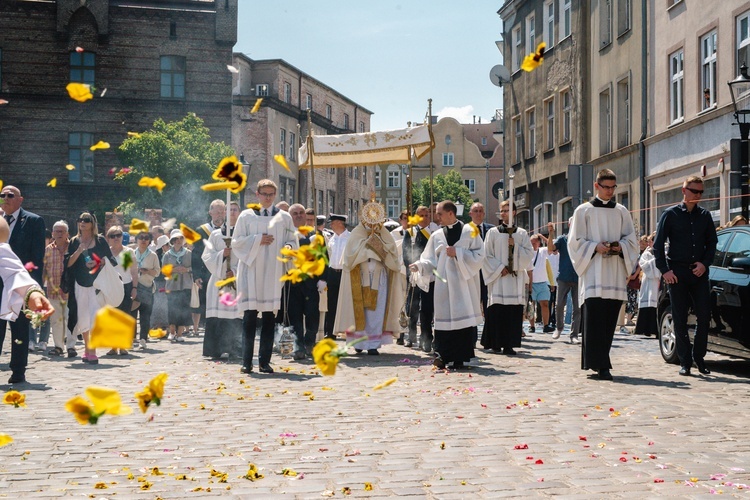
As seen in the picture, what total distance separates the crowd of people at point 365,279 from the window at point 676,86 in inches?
299

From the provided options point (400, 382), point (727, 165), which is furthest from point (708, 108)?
point (400, 382)

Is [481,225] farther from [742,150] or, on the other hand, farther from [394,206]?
[394,206]

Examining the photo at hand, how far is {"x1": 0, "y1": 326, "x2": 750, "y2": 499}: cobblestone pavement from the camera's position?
229 inches

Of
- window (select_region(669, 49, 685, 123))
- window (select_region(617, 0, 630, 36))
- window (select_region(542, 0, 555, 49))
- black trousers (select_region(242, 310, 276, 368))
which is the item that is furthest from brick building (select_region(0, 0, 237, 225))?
black trousers (select_region(242, 310, 276, 368))

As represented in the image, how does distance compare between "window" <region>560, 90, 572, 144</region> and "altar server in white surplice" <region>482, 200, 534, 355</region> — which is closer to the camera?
"altar server in white surplice" <region>482, 200, 534, 355</region>

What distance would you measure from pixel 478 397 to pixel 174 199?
35208 millimetres

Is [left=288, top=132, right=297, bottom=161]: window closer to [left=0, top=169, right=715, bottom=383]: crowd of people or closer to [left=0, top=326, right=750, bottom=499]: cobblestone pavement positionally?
[left=0, top=169, right=715, bottom=383]: crowd of people

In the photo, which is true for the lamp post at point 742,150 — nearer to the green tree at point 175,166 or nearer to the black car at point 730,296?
the black car at point 730,296

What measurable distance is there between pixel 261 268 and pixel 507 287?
14.2 ft

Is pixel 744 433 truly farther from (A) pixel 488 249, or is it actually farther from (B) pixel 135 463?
(A) pixel 488 249

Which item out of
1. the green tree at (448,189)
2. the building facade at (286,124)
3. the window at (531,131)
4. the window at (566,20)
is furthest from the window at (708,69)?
the green tree at (448,189)

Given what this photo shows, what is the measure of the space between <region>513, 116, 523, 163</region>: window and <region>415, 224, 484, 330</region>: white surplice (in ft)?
95.9

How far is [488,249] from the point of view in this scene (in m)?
15.2

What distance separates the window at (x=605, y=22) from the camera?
31.6 m
